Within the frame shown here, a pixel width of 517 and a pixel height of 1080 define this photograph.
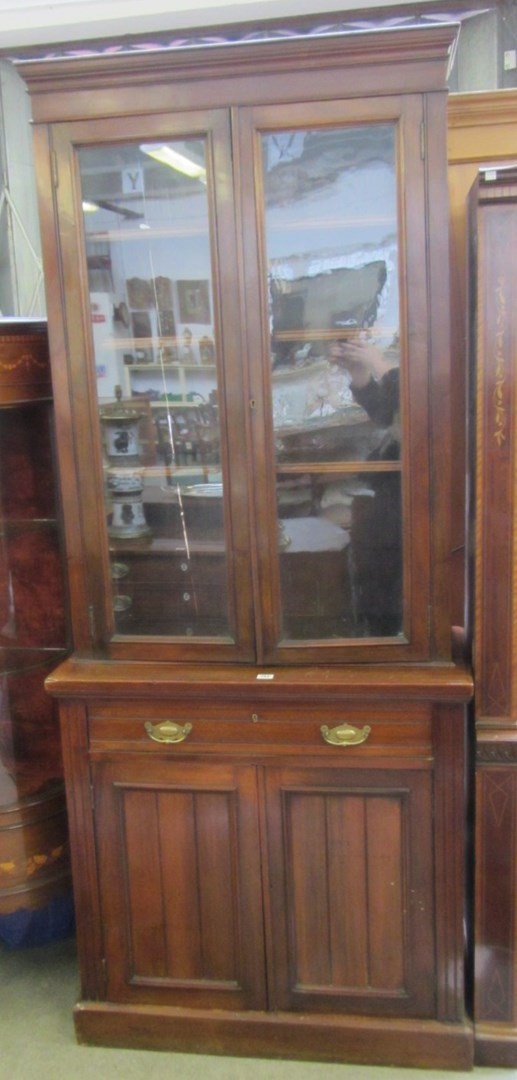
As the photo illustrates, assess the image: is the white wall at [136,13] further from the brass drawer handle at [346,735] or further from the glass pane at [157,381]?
the brass drawer handle at [346,735]

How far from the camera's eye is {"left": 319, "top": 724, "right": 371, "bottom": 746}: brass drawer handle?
1.95 meters

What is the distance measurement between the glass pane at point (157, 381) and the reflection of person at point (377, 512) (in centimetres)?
28

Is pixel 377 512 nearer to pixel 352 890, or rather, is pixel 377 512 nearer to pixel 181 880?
pixel 352 890

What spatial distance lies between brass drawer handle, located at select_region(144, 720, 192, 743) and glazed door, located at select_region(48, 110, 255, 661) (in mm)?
149

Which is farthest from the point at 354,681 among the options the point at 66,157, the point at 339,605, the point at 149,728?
the point at 66,157

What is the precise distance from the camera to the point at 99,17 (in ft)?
7.59

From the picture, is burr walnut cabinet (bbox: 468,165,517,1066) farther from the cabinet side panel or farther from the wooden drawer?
the wooden drawer

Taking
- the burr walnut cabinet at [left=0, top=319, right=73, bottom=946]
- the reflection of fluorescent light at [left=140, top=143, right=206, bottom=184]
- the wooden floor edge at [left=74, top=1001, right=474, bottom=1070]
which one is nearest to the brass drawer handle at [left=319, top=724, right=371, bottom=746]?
the wooden floor edge at [left=74, top=1001, right=474, bottom=1070]

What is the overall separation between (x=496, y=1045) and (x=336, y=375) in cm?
145

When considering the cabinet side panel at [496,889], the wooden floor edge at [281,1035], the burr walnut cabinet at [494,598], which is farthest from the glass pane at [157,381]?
the wooden floor edge at [281,1035]

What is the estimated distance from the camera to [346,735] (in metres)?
1.95

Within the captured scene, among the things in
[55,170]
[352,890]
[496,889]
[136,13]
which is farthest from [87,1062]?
[136,13]

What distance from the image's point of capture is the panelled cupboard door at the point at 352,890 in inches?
77.5

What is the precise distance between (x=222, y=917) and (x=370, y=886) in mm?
333
